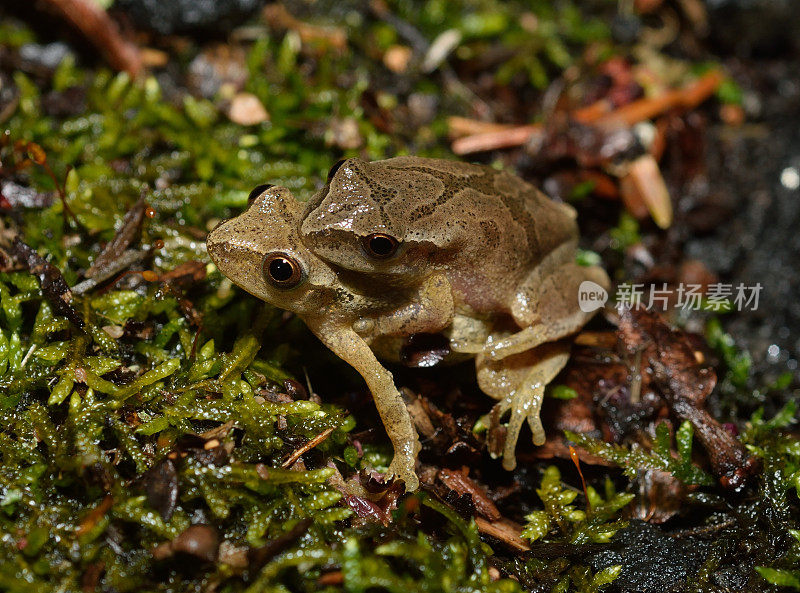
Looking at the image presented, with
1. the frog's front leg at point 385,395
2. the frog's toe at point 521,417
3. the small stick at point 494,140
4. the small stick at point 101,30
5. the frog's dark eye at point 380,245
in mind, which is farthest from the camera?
the small stick at point 494,140

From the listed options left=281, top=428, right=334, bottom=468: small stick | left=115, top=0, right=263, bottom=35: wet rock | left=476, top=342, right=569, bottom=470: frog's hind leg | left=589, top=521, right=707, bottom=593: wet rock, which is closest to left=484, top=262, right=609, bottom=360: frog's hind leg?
left=476, top=342, right=569, bottom=470: frog's hind leg

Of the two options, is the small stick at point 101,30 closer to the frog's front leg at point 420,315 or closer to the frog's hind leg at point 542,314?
the frog's front leg at point 420,315

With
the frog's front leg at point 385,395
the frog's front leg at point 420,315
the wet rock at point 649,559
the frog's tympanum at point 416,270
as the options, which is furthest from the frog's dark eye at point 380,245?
the wet rock at point 649,559

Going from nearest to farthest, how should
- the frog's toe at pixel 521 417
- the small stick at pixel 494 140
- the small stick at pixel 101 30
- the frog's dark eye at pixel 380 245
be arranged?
the frog's dark eye at pixel 380 245 → the frog's toe at pixel 521 417 → the small stick at pixel 101 30 → the small stick at pixel 494 140

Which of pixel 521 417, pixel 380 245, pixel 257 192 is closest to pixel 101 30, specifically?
pixel 257 192

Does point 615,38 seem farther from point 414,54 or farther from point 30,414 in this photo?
point 30,414
